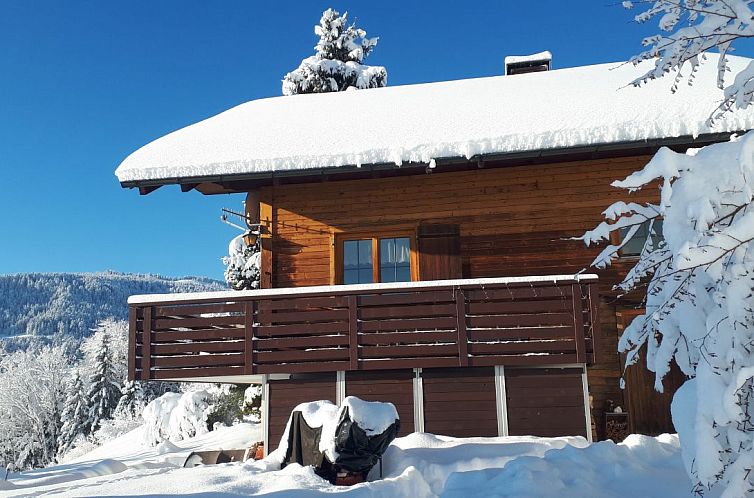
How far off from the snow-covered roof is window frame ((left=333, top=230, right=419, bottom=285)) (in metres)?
1.32

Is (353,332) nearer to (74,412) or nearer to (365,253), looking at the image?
(365,253)

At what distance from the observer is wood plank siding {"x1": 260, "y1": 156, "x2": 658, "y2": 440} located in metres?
9.72

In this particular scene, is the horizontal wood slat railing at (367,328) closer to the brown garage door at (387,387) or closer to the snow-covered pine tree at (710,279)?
Result: the brown garage door at (387,387)

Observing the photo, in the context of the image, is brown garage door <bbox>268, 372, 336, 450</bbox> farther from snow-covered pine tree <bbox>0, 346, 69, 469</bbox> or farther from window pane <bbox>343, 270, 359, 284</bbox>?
snow-covered pine tree <bbox>0, 346, 69, 469</bbox>

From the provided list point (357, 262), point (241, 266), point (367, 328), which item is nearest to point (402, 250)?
point (357, 262)

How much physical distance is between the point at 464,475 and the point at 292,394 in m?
3.79

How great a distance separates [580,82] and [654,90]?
196cm

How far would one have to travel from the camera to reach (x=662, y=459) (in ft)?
19.8

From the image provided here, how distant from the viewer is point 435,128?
10133 mm

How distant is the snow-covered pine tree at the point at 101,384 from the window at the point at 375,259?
35811 millimetres

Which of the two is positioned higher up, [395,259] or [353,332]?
[395,259]

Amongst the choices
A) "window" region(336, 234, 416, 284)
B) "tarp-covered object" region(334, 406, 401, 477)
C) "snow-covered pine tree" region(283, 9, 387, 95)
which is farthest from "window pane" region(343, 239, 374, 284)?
"snow-covered pine tree" region(283, 9, 387, 95)

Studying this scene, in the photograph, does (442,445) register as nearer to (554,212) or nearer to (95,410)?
Result: (554,212)

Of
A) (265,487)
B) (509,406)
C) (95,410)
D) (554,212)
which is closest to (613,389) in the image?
(509,406)
